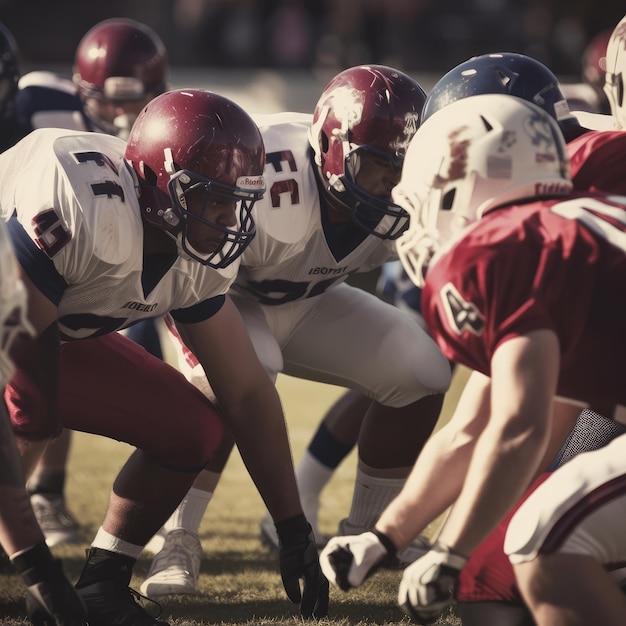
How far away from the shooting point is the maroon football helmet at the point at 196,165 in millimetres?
2945

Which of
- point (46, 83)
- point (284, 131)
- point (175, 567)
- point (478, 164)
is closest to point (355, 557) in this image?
point (478, 164)

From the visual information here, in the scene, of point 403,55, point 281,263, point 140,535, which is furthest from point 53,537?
point 403,55

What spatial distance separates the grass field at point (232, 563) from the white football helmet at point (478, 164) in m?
1.27

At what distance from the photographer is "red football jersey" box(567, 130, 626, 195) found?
2795 mm

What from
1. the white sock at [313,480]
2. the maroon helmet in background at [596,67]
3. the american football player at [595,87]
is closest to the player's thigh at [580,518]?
the white sock at [313,480]

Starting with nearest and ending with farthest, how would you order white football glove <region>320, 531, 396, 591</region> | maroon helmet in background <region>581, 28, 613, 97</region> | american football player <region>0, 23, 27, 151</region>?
1. white football glove <region>320, 531, 396, 591</region>
2. american football player <region>0, 23, 27, 151</region>
3. maroon helmet in background <region>581, 28, 613, 97</region>

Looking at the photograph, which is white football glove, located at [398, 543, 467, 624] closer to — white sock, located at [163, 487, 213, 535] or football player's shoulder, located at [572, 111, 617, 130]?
white sock, located at [163, 487, 213, 535]

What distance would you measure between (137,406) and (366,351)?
34.4 inches

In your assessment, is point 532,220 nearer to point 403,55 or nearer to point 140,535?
point 140,535

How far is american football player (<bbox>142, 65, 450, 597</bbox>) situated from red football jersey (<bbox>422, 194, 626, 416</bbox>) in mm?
1273

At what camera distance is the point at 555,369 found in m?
2.00

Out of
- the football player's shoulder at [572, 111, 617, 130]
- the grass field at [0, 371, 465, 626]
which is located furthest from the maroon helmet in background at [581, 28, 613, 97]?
the football player's shoulder at [572, 111, 617, 130]

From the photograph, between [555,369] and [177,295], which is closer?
[555,369]

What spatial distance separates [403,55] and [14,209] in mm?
10752
